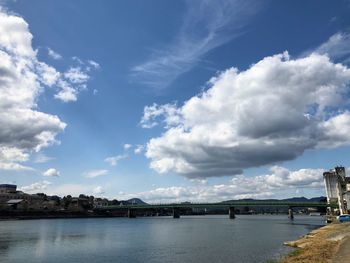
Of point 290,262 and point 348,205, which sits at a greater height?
point 348,205

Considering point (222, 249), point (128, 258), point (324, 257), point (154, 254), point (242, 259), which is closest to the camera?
point (324, 257)

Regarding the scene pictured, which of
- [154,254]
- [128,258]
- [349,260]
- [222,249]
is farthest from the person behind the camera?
[222,249]

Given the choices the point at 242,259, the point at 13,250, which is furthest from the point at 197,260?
the point at 13,250

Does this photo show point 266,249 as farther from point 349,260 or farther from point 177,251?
point 349,260

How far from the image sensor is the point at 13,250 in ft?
239

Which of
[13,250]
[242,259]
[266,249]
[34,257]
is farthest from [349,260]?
[13,250]

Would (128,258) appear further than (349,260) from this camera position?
Yes

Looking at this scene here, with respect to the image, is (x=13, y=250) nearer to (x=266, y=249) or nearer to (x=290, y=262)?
(x=266, y=249)

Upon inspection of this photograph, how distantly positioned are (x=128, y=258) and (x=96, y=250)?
15027 mm

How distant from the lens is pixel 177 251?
7000 cm

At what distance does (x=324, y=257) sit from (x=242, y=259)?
16911 millimetres

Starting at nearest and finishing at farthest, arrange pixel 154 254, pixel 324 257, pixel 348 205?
1. pixel 324 257
2. pixel 154 254
3. pixel 348 205

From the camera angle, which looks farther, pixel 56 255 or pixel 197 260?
pixel 56 255

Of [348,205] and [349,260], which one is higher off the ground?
[348,205]
